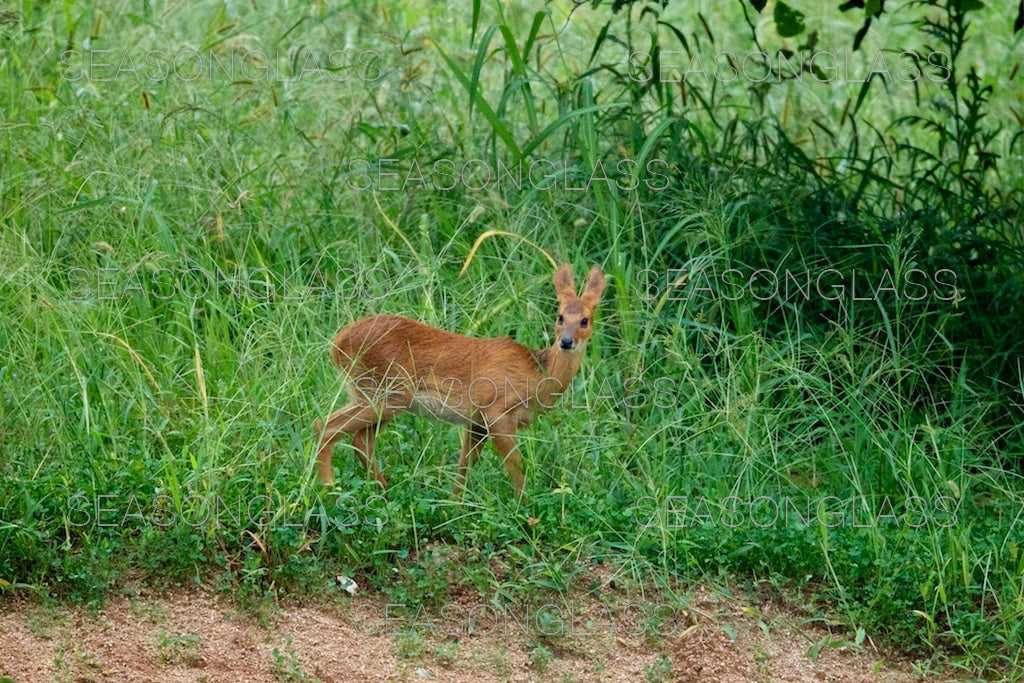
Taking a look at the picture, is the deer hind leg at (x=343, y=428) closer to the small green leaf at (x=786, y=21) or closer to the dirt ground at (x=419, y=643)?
the dirt ground at (x=419, y=643)

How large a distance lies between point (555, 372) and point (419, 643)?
103cm

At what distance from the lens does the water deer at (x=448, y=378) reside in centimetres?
483

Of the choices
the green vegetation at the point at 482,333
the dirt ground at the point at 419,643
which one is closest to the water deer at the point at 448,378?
the green vegetation at the point at 482,333

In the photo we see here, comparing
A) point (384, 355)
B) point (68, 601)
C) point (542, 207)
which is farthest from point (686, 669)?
point (542, 207)

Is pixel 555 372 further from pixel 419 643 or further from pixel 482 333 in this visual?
pixel 419 643

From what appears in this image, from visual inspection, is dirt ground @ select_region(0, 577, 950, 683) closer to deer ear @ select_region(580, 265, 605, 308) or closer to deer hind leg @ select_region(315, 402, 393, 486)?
deer hind leg @ select_region(315, 402, 393, 486)

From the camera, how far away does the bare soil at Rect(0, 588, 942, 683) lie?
13.6 feet

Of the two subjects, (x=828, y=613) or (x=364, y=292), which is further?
(x=364, y=292)

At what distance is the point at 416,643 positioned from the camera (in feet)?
14.2

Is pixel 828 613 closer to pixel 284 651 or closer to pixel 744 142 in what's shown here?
pixel 284 651

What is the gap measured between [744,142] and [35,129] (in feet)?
10.6

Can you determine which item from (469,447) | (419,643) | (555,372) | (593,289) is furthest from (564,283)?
(419,643)

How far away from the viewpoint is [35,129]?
257 inches

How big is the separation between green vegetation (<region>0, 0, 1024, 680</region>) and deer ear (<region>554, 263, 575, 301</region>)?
1.87 ft
